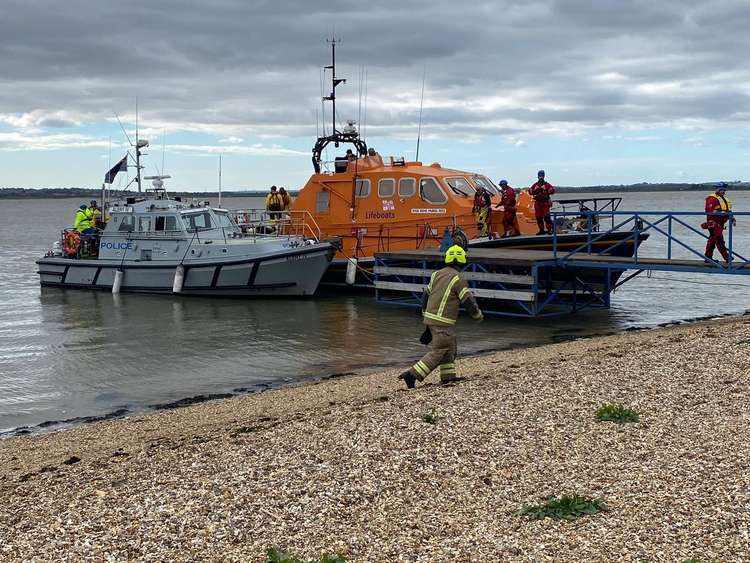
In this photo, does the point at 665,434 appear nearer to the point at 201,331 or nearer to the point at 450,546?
the point at 450,546

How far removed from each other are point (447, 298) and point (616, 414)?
8.03ft

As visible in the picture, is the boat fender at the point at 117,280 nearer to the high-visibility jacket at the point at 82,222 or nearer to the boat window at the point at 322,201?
the high-visibility jacket at the point at 82,222

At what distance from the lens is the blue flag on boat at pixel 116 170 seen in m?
22.8

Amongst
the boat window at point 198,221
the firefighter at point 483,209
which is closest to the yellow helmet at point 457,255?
the firefighter at point 483,209

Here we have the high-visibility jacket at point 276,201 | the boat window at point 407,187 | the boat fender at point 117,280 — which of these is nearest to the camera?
the boat window at point 407,187

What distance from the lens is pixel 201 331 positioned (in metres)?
17.2

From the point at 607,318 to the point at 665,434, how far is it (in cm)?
1146

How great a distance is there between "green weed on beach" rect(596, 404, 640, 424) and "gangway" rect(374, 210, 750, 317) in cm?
768

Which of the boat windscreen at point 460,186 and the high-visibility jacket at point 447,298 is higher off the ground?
the boat windscreen at point 460,186

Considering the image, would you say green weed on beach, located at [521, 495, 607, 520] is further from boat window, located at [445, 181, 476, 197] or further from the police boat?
the police boat

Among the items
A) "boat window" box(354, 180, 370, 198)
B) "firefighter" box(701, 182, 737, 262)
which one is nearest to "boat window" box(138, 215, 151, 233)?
"boat window" box(354, 180, 370, 198)

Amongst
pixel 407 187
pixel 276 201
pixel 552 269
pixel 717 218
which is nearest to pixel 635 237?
pixel 717 218

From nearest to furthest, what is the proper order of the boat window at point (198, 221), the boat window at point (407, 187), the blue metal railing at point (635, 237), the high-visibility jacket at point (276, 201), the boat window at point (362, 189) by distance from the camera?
the blue metal railing at point (635, 237)
the boat window at point (407, 187)
the boat window at point (362, 189)
the boat window at point (198, 221)
the high-visibility jacket at point (276, 201)

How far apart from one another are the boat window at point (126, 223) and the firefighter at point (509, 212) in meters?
9.74
